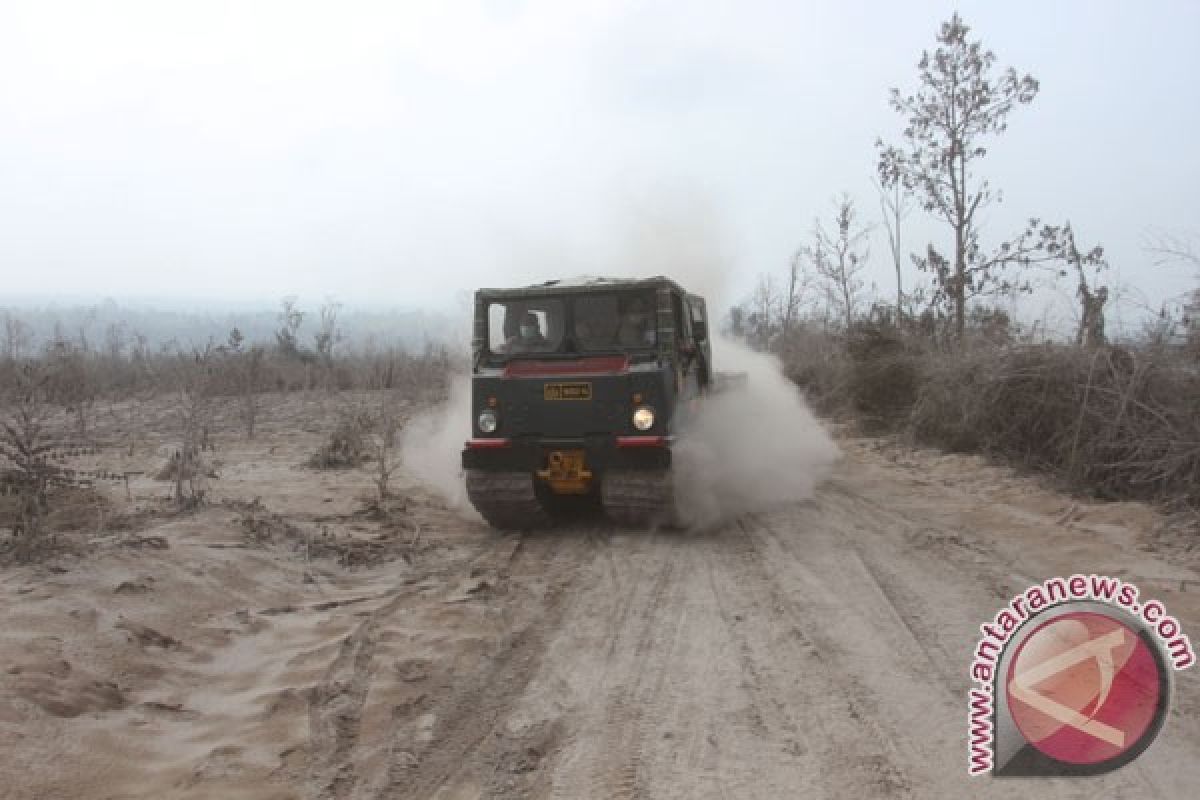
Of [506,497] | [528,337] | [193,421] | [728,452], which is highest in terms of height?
[528,337]

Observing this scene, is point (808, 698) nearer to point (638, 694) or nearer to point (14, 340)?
point (638, 694)

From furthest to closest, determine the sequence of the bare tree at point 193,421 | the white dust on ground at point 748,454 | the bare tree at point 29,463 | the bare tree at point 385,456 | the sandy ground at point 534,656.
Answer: the bare tree at point 385,456
the white dust on ground at point 748,454
the bare tree at point 193,421
the bare tree at point 29,463
the sandy ground at point 534,656

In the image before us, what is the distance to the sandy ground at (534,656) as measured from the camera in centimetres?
359

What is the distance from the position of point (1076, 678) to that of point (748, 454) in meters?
7.40

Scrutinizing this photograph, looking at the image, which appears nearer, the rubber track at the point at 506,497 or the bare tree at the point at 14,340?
the rubber track at the point at 506,497

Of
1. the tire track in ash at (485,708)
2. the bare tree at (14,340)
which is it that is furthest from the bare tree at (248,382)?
the tire track in ash at (485,708)

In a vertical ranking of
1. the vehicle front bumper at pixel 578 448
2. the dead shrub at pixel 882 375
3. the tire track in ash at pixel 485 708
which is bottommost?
the tire track in ash at pixel 485 708

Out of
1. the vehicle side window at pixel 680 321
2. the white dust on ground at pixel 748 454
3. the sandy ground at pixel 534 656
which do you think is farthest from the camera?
the vehicle side window at pixel 680 321

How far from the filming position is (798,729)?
3.95 m

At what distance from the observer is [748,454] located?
32.6 feet

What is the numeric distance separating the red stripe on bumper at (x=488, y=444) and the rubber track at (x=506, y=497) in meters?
0.24

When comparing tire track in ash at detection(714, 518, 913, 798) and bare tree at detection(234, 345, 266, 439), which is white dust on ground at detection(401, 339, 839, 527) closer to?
tire track in ash at detection(714, 518, 913, 798)

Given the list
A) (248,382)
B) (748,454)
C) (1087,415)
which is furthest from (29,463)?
(248,382)

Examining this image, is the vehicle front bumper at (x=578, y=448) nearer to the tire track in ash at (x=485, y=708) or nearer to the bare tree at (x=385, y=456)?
the tire track in ash at (x=485, y=708)
